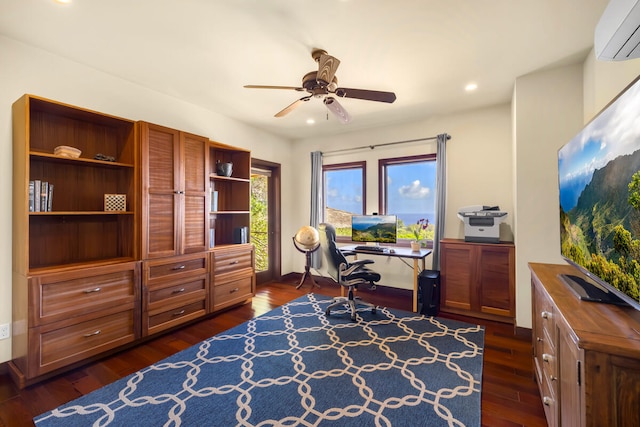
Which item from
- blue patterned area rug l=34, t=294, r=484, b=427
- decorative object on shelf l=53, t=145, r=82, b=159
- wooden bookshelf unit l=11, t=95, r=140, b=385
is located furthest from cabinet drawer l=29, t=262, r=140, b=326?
decorative object on shelf l=53, t=145, r=82, b=159

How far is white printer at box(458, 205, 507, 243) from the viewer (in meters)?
3.20

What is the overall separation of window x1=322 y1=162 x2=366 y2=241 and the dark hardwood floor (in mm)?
2200

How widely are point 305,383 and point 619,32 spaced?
2614 millimetres

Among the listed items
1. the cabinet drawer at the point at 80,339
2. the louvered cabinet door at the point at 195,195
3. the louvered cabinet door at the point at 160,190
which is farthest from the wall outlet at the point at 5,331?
the louvered cabinet door at the point at 195,195

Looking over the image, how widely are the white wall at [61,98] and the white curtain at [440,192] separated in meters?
3.16

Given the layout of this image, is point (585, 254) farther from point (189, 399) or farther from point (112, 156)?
point (112, 156)

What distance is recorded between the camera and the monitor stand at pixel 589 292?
122 cm

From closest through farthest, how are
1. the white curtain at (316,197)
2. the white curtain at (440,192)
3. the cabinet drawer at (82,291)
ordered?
the cabinet drawer at (82,291), the white curtain at (440,192), the white curtain at (316,197)

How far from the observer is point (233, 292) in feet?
11.5

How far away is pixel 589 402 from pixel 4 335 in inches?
141

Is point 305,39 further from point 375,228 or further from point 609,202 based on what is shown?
point 375,228

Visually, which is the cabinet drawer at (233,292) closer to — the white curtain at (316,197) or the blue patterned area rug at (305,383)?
the blue patterned area rug at (305,383)

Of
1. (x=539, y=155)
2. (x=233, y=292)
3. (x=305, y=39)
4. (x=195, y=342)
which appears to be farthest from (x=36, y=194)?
(x=539, y=155)

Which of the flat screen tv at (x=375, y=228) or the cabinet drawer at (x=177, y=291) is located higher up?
the flat screen tv at (x=375, y=228)
